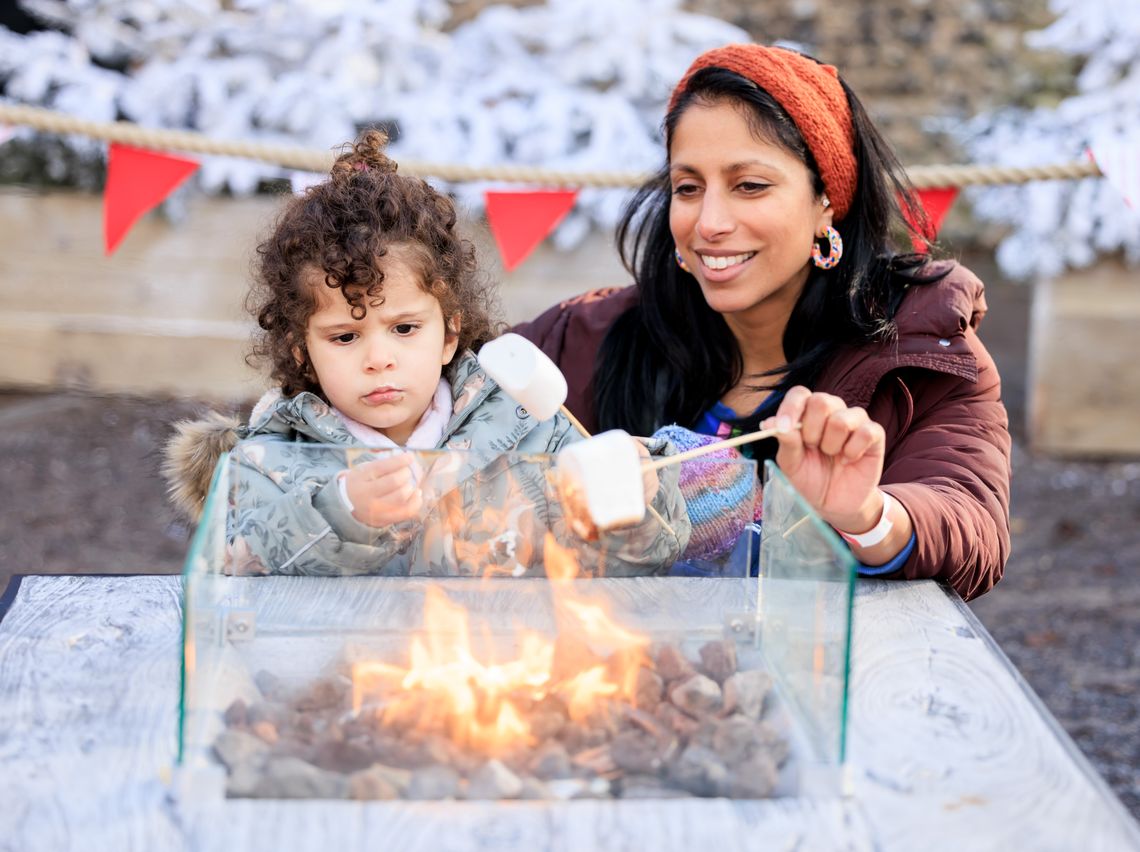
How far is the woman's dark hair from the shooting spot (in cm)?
244

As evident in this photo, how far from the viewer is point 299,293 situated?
2146 millimetres

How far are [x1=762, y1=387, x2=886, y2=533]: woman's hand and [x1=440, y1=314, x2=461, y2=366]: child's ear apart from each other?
0.68 meters

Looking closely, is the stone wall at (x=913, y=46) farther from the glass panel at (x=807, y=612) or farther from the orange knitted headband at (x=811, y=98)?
the glass panel at (x=807, y=612)

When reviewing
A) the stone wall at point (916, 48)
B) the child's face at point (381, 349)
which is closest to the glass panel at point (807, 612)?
the child's face at point (381, 349)

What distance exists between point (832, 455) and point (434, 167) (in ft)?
6.98

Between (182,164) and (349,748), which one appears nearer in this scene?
(349,748)

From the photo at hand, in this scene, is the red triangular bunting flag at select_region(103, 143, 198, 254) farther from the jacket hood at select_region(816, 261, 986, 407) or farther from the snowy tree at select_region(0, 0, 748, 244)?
the jacket hood at select_region(816, 261, 986, 407)

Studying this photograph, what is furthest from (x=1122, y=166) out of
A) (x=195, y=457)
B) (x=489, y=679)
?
(x=489, y=679)

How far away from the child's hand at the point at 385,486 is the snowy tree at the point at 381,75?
3777 mm

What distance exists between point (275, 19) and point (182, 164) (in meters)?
2.19

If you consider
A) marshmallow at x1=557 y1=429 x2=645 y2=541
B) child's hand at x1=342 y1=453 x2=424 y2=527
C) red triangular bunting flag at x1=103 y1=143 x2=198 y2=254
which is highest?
red triangular bunting flag at x1=103 y1=143 x2=198 y2=254

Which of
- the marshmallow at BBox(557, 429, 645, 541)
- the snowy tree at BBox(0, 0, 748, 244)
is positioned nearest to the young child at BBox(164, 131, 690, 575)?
the marshmallow at BBox(557, 429, 645, 541)

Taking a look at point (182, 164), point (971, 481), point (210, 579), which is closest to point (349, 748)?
→ point (210, 579)

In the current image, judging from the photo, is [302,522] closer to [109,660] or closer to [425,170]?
[109,660]
